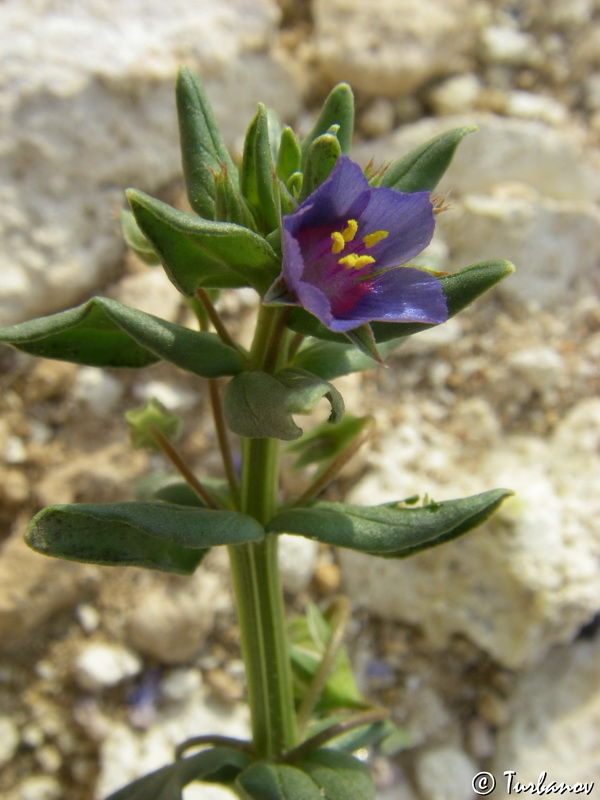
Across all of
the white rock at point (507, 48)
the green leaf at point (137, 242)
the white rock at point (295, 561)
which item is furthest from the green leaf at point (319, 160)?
the white rock at point (507, 48)

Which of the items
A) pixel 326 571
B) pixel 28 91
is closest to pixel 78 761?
pixel 326 571

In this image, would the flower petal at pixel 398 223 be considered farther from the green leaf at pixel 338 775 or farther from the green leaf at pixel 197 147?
the green leaf at pixel 338 775

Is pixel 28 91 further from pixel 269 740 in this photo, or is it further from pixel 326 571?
pixel 269 740

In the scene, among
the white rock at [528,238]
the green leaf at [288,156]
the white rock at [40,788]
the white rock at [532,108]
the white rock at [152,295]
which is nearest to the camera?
the green leaf at [288,156]

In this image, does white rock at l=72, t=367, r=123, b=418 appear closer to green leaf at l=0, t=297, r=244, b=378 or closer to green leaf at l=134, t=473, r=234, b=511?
green leaf at l=134, t=473, r=234, b=511

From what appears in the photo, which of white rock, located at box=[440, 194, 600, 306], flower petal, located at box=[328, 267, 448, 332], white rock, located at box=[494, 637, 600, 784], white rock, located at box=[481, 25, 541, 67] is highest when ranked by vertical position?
white rock, located at box=[481, 25, 541, 67]

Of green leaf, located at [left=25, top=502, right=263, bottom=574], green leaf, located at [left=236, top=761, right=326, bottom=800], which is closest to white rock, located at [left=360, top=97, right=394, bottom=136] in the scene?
green leaf, located at [left=25, top=502, right=263, bottom=574]

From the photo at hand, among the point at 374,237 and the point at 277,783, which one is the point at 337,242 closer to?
the point at 374,237
